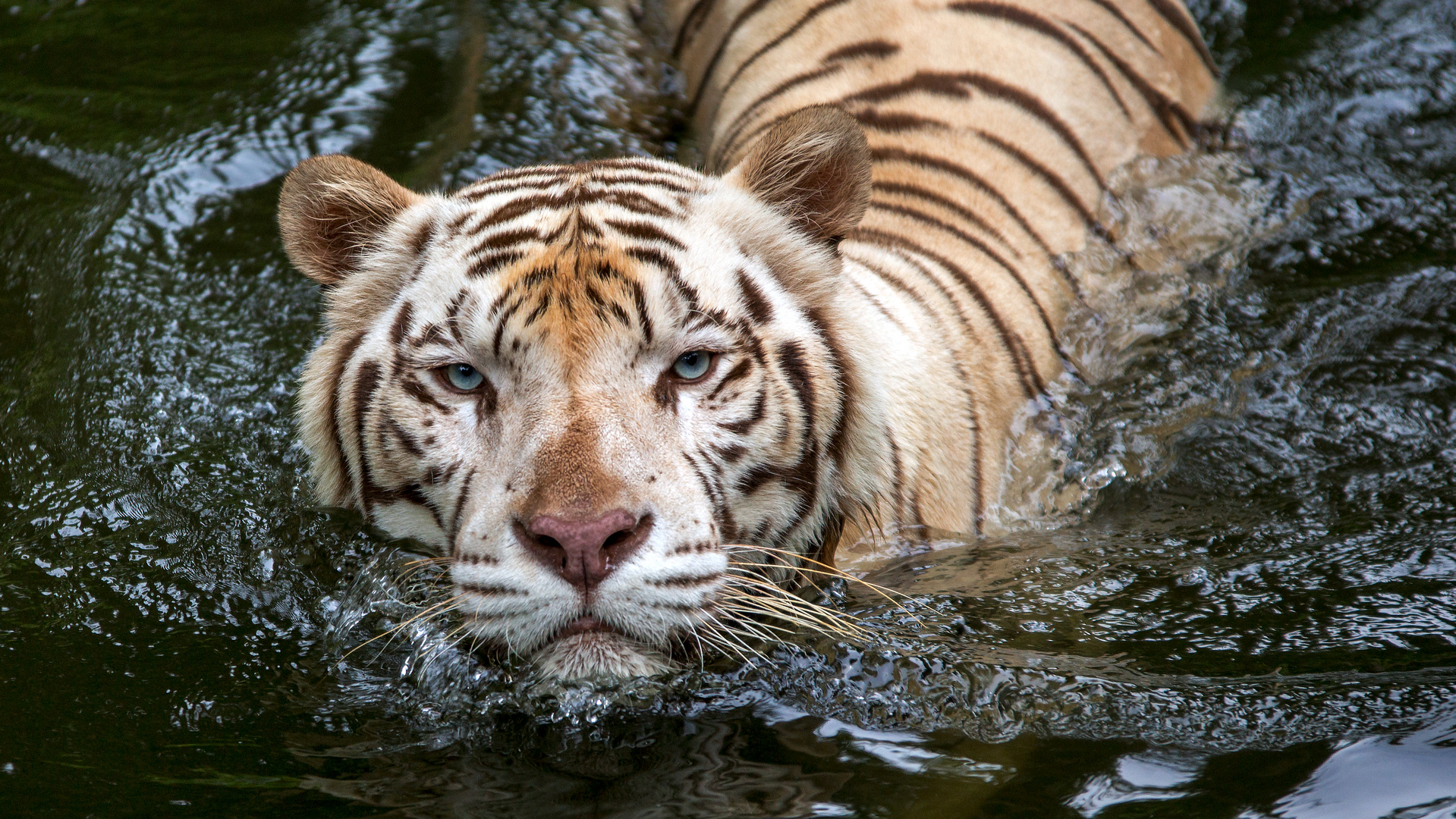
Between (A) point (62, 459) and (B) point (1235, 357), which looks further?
(B) point (1235, 357)

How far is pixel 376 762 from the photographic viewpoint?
6.38 ft

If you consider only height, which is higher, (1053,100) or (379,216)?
(1053,100)

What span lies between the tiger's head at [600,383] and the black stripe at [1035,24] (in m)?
1.45

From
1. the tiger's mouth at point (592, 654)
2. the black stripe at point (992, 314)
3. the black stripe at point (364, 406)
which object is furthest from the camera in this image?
the black stripe at point (992, 314)

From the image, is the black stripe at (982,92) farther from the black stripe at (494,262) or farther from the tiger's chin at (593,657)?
the tiger's chin at (593,657)

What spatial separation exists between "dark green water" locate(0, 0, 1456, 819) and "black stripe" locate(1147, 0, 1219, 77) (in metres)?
0.19

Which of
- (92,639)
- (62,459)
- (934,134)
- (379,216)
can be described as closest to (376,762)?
(92,639)

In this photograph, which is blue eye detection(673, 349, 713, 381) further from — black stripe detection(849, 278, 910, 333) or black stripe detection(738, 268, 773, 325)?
black stripe detection(849, 278, 910, 333)

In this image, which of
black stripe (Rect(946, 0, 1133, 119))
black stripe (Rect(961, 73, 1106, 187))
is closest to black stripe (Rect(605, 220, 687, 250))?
black stripe (Rect(961, 73, 1106, 187))

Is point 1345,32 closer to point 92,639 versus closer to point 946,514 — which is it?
point 946,514

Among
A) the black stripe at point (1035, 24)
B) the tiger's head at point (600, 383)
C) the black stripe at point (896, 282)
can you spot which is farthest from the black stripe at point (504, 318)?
the black stripe at point (1035, 24)

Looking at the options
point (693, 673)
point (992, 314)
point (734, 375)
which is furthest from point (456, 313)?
point (992, 314)

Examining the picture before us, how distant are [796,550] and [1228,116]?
2.40 metres

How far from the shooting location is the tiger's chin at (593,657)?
1777 millimetres
